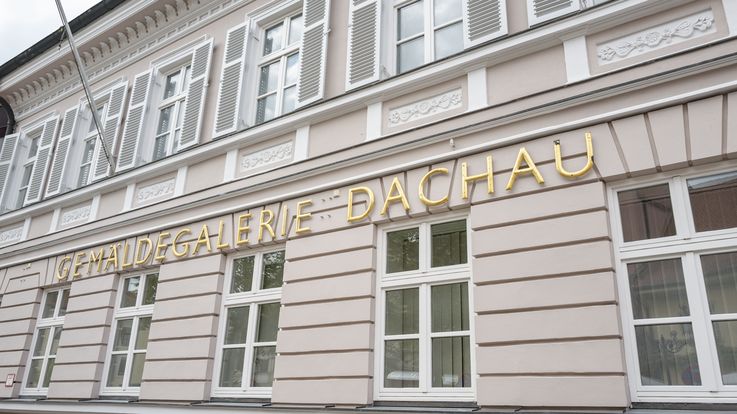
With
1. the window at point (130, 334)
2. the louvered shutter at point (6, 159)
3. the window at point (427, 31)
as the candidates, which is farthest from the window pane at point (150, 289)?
the louvered shutter at point (6, 159)

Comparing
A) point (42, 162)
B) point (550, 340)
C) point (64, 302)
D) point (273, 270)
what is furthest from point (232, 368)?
point (42, 162)

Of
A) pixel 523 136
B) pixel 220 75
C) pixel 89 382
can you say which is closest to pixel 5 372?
pixel 89 382

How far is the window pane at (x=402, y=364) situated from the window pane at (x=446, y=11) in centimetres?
406

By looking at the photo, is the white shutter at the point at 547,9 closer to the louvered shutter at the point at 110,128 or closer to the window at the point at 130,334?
the window at the point at 130,334

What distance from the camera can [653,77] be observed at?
5.27 meters

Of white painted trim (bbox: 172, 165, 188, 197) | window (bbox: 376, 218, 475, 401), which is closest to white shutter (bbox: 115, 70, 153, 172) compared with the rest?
white painted trim (bbox: 172, 165, 188, 197)

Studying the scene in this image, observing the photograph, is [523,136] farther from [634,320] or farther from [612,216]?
[634,320]

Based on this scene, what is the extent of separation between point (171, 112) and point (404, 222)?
5802 millimetres

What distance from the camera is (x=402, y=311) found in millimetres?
6312

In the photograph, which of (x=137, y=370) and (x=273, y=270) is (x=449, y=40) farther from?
(x=137, y=370)

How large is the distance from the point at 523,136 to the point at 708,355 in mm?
2530

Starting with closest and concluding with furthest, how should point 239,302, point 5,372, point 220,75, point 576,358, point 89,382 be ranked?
point 576,358 < point 239,302 < point 89,382 < point 220,75 < point 5,372

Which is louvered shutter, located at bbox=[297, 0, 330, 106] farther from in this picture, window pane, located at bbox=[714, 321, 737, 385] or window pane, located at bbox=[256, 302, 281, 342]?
window pane, located at bbox=[714, 321, 737, 385]

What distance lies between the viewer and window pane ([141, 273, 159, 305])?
888 cm
